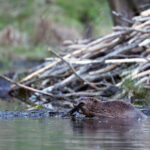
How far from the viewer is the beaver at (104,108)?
590 cm

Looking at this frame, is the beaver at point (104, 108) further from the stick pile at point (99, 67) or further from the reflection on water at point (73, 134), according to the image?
the stick pile at point (99, 67)

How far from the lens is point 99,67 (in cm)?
935

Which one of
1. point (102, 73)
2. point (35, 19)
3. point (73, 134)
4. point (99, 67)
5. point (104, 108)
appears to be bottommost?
point (73, 134)

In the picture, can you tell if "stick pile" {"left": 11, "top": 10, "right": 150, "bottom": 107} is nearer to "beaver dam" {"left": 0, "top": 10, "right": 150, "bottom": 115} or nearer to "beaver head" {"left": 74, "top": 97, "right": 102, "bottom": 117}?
"beaver dam" {"left": 0, "top": 10, "right": 150, "bottom": 115}

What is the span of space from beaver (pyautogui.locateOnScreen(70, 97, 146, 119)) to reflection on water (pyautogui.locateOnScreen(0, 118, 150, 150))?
0.23m

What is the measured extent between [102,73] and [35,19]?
1790 centimetres

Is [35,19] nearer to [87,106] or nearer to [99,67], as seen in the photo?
[99,67]

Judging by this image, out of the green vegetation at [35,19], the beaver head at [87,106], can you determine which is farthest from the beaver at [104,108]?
the green vegetation at [35,19]

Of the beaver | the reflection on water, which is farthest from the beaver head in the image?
the reflection on water

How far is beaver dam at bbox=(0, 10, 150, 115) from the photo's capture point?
790 cm

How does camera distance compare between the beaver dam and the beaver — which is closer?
the beaver

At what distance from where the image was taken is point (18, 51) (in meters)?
22.9

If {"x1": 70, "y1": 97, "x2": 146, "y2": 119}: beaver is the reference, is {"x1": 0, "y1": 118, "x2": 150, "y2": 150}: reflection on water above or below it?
below

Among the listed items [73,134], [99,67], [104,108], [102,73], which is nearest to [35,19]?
[99,67]
